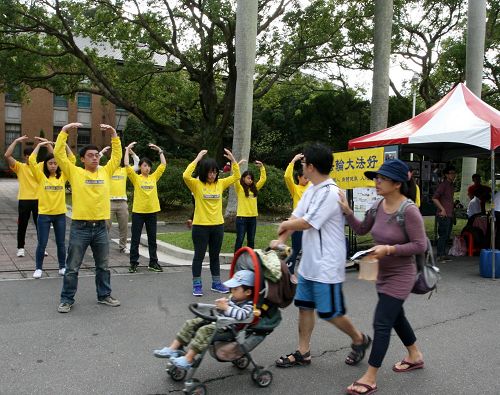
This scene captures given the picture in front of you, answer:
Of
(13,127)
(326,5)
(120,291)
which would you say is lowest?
(120,291)

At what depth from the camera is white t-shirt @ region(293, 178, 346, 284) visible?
3.65m

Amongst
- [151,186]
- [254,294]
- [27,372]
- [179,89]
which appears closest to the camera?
[254,294]

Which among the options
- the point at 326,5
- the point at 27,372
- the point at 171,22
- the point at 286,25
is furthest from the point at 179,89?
the point at 27,372

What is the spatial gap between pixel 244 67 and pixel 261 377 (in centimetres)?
882

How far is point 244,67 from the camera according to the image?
11.2 m

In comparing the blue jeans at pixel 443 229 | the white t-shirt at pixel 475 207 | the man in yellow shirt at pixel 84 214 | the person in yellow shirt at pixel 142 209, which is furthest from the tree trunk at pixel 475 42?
the man in yellow shirt at pixel 84 214

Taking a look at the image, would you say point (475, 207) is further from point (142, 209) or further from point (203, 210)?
point (142, 209)

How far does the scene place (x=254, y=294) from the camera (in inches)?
141

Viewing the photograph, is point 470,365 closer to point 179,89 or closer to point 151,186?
point 151,186

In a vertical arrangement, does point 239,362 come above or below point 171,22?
below

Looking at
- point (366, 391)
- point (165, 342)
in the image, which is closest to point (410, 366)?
point (366, 391)

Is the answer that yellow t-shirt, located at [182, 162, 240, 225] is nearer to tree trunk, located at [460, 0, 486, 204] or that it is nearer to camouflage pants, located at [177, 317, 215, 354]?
camouflage pants, located at [177, 317, 215, 354]

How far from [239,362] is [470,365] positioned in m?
2.04

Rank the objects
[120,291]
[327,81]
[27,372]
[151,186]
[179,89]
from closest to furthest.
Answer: [27,372] < [120,291] < [151,186] < [179,89] < [327,81]
